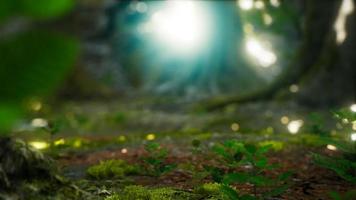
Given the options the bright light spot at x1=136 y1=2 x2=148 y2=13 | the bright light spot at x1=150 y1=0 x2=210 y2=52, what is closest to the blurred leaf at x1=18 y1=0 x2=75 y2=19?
the bright light spot at x1=150 y1=0 x2=210 y2=52

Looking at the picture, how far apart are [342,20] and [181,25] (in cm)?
892

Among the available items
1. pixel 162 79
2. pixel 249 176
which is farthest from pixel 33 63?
pixel 162 79

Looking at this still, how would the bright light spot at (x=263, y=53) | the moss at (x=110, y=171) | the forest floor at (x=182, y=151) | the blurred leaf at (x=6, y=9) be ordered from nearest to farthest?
the blurred leaf at (x=6, y=9), the forest floor at (x=182, y=151), the moss at (x=110, y=171), the bright light spot at (x=263, y=53)

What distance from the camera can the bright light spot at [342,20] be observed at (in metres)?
11.5

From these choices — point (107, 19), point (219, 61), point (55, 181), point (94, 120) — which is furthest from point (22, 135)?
point (107, 19)

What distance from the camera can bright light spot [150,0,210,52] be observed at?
1786 centimetres

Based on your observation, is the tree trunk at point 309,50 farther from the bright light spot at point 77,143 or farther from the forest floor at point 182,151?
the bright light spot at point 77,143

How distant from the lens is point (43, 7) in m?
0.39

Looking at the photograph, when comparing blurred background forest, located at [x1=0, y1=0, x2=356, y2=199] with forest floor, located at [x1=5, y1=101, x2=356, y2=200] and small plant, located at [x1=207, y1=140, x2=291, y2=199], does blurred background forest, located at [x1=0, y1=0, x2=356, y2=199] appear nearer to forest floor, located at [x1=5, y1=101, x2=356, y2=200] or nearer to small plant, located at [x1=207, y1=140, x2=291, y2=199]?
forest floor, located at [x1=5, y1=101, x2=356, y2=200]

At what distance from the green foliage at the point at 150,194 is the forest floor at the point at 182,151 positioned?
25 millimetres

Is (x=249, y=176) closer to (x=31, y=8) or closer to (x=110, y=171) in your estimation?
(x=110, y=171)

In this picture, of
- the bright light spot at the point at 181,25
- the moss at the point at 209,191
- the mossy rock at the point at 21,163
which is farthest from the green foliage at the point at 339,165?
the bright light spot at the point at 181,25

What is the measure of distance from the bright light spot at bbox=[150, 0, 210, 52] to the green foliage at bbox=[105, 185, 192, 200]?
14441mm

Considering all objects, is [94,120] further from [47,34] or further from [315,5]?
[47,34]
